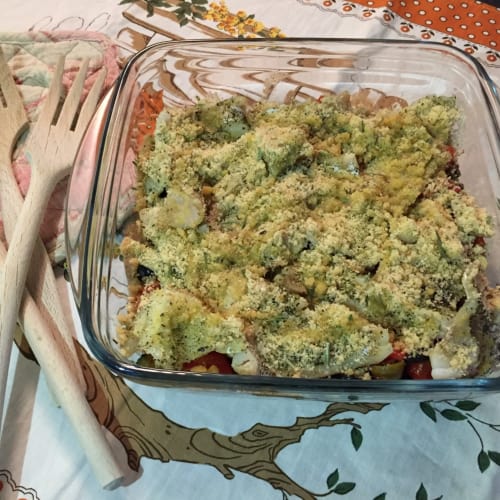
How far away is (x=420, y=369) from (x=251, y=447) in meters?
0.23

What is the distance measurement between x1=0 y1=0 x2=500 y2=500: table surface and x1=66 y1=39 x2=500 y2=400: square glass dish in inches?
3.3

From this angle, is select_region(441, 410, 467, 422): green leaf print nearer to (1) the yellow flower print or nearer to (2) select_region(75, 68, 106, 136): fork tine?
(2) select_region(75, 68, 106, 136): fork tine

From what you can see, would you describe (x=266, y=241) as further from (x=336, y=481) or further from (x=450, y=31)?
(x=450, y=31)

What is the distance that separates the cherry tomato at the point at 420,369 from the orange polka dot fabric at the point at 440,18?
71 centimetres

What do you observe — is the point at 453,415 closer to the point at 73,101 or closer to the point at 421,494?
the point at 421,494

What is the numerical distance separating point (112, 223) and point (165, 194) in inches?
3.4

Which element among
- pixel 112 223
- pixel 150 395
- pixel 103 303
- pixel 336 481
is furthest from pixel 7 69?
pixel 336 481

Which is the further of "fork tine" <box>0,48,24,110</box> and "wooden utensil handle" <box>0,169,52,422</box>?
"fork tine" <box>0,48,24,110</box>

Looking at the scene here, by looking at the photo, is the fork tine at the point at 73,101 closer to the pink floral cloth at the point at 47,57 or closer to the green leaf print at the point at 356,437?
the pink floral cloth at the point at 47,57

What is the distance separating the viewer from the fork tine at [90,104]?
0.89m

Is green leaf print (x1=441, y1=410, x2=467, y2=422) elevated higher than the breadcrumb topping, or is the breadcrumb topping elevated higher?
the breadcrumb topping

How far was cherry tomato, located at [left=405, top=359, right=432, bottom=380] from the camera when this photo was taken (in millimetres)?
667

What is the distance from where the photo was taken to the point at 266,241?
2.37 feet

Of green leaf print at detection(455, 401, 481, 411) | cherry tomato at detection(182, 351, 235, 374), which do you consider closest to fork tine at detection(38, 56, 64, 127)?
cherry tomato at detection(182, 351, 235, 374)
